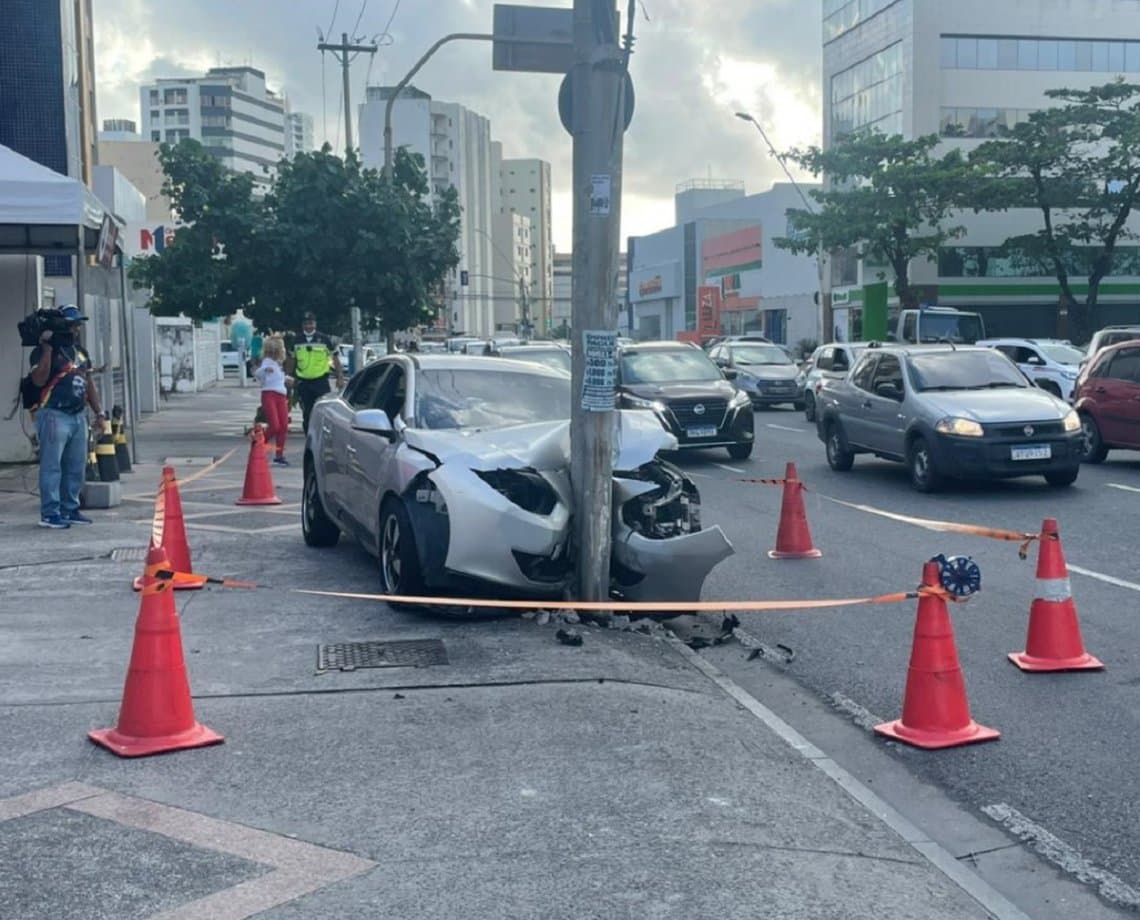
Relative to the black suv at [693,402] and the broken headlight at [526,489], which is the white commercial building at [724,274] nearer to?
the black suv at [693,402]

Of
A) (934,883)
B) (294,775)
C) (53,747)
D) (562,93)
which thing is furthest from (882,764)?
(562,93)

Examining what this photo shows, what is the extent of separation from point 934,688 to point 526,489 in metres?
3.05

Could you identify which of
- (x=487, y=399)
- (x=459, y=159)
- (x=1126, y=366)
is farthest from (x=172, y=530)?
(x=459, y=159)

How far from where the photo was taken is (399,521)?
27.8ft

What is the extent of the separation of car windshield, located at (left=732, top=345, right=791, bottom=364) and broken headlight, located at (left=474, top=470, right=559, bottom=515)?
1003 inches

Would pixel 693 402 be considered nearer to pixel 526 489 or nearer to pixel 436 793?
pixel 526 489

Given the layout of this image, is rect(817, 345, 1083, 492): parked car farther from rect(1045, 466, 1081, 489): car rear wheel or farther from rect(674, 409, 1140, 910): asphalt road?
rect(674, 409, 1140, 910): asphalt road

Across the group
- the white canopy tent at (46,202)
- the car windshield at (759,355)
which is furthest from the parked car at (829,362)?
the white canopy tent at (46,202)

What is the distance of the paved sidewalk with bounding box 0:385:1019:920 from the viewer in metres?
4.33

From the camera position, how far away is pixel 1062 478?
15.4 meters

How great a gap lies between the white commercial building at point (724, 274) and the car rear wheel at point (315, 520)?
50259 millimetres

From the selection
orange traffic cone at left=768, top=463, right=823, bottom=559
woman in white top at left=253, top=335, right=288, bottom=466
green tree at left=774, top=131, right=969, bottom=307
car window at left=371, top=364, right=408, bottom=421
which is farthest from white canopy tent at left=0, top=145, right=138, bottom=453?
green tree at left=774, top=131, right=969, bottom=307

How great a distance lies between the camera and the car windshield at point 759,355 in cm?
3366

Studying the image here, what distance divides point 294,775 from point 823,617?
449cm
